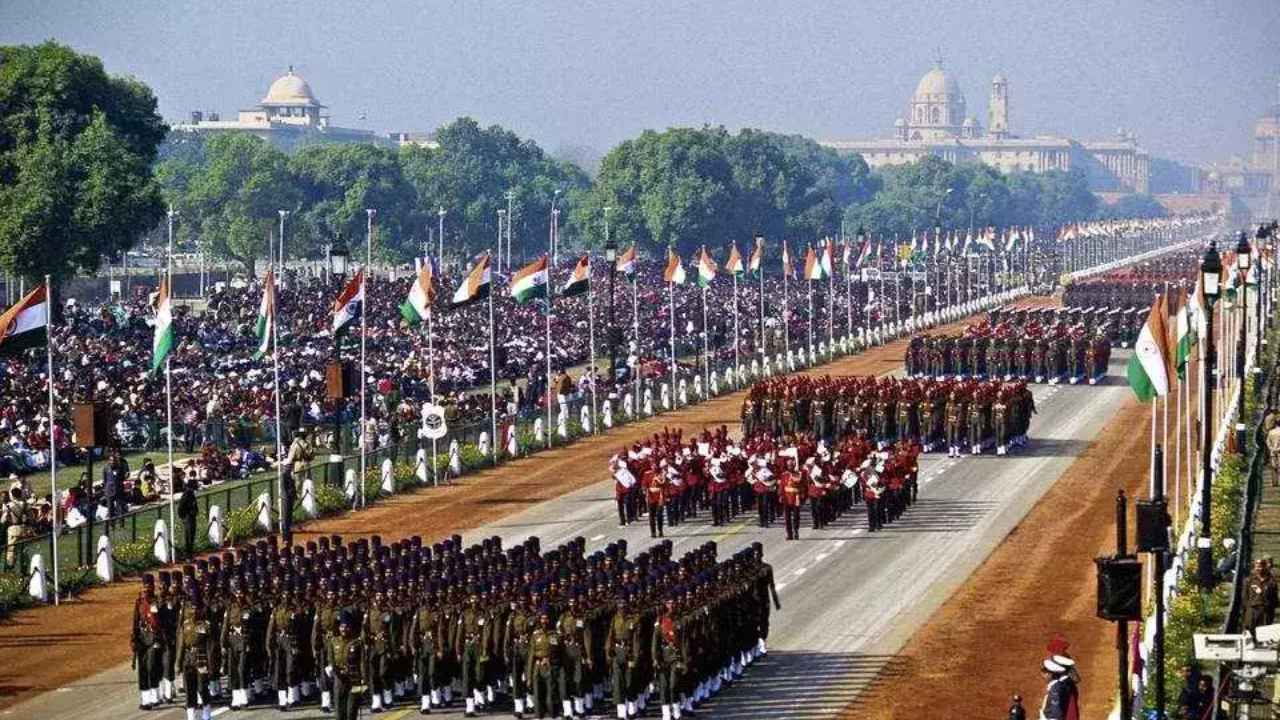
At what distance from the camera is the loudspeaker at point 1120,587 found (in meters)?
23.4

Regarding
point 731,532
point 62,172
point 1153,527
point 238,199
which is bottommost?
point 731,532

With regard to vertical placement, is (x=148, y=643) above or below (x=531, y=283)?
below

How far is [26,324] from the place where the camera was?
38.2 metres

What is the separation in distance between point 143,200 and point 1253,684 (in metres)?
68.6

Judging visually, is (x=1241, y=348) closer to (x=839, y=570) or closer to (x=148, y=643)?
(x=839, y=570)

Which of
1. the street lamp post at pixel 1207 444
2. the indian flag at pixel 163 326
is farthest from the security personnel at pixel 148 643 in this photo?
the street lamp post at pixel 1207 444

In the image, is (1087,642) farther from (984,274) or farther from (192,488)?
(984,274)

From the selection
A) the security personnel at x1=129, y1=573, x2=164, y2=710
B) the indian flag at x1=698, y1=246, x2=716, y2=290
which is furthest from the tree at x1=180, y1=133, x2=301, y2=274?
the security personnel at x1=129, y1=573, x2=164, y2=710

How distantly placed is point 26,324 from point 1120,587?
2085cm

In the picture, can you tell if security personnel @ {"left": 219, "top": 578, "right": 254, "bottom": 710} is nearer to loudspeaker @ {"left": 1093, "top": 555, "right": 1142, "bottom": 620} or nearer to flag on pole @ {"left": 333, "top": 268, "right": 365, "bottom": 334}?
loudspeaker @ {"left": 1093, "top": 555, "right": 1142, "bottom": 620}

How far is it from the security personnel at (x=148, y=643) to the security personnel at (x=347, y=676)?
2.71m

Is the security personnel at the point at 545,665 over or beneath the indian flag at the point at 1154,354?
beneath

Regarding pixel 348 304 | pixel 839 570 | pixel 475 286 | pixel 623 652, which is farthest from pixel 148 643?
pixel 475 286

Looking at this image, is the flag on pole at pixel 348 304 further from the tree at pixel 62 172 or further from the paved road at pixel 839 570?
the tree at pixel 62 172
